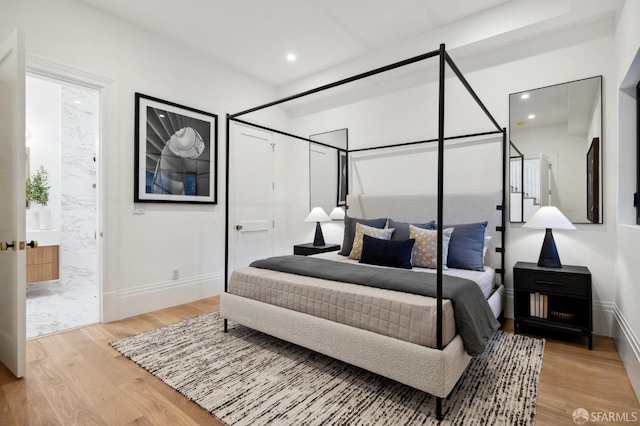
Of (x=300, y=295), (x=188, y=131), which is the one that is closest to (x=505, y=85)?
(x=300, y=295)

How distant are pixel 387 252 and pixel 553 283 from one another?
1.38 metres

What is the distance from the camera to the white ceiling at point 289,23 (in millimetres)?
3057

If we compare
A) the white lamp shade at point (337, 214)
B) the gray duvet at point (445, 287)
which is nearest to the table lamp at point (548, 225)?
the gray duvet at point (445, 287)

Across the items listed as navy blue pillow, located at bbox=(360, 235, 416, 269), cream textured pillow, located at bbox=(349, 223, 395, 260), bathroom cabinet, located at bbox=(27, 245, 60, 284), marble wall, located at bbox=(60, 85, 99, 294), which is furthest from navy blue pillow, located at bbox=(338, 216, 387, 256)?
bathroom cabinet, located at bbox=(27, 245, 60, 284)

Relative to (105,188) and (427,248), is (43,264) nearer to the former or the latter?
(105,188)

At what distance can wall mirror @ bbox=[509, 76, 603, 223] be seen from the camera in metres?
2.86

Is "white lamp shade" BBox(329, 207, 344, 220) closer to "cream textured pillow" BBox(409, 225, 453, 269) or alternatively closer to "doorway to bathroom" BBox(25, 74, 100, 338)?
"cream textured pillow" BBox(409, 225, 453, 269)

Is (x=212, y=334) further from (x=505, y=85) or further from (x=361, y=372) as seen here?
(x=505, y=85)

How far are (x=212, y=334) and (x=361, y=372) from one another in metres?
1.41

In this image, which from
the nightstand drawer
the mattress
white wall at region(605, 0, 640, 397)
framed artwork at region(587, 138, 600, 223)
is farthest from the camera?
framed artwork at region(587, 138, 600, 223)

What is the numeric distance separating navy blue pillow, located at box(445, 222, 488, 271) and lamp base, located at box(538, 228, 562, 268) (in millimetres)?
494

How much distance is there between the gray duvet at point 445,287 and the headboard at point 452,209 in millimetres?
1208

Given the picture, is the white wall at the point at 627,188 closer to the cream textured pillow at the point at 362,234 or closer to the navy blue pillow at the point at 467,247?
the navy blue pillow at the point at 467,247

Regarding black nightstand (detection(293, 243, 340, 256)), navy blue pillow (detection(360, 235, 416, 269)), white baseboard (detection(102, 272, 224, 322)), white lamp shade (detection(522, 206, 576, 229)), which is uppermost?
white lamp shade (detection(522, 206, 576, 229))
